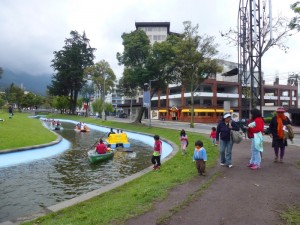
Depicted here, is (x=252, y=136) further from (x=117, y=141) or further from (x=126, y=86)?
(x=126, y=86)

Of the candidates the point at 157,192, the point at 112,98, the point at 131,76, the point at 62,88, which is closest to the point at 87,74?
the point at 62,88

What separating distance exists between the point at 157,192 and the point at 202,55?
116 ft

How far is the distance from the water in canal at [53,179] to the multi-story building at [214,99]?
4638cm

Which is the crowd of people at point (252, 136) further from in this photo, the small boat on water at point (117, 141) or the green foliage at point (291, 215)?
the small boat on water at point (117, 141)

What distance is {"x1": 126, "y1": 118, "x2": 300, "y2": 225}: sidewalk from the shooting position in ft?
20.1

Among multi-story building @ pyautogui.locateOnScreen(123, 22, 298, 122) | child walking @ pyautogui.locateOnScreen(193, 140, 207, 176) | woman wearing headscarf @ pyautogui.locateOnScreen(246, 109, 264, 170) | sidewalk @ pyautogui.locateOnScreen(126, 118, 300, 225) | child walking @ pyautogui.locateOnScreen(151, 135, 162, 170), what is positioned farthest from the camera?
multi-story building @ pyautogui.locateOnScreen(123, 22, 298, 122)

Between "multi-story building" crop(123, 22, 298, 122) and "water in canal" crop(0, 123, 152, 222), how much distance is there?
4638 centimetres

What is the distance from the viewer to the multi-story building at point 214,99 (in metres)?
69.9

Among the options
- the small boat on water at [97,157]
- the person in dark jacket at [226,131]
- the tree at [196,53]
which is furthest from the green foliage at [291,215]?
the tree at [196,53]

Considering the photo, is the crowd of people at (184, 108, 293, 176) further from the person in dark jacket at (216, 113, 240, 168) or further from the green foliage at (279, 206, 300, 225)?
the green foliage at (279, 206, 300, 225)

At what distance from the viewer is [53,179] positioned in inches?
523

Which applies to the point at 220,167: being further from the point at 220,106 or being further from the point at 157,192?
the point at 220,106

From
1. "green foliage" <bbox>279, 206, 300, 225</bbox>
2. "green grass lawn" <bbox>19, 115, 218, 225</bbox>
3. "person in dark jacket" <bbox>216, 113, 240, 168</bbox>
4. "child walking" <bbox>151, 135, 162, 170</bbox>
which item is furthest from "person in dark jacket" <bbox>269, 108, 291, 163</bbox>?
"green foliage" <bbox>279, 206, 300, 225</bbox>

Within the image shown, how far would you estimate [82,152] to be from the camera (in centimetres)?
2208
